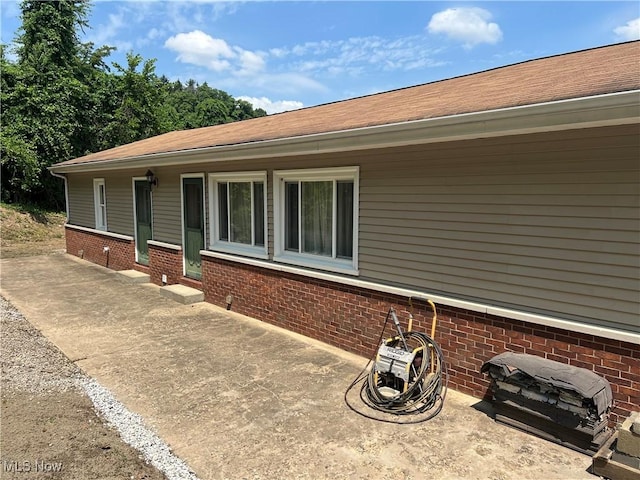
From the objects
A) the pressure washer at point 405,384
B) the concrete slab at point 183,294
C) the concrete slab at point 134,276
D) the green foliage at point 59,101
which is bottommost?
the concrete slab at point 134,276

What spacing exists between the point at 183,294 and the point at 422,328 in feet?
15.9

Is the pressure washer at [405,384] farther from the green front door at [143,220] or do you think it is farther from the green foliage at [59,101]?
the green foliage at [59,101]

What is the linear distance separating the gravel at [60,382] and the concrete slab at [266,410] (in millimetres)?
100

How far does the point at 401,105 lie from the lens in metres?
5.32

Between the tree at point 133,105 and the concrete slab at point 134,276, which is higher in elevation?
the tree at point 133,105

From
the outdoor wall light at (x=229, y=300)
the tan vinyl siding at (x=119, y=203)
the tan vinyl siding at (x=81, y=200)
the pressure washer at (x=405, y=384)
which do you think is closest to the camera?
the pressure washer at (x=405, y=384)

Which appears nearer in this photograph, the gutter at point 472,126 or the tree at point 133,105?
the gutter at point 472,126

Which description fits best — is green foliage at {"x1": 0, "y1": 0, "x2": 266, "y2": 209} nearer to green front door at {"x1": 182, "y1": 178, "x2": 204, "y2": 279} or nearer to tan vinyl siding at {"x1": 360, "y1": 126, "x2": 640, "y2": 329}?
green front door at {"x1": 182, "y1": 178, "x2": 204, "y2": 279}

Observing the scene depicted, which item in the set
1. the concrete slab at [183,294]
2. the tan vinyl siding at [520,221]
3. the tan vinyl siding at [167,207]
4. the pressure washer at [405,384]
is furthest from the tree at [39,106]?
the pressure washer at [405,384]

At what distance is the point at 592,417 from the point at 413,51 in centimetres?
769

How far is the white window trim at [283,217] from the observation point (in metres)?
5.05

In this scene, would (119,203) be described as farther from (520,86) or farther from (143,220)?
(520,86)

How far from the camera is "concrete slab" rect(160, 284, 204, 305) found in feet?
24.8

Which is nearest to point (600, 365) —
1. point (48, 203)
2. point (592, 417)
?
point (592, 417)
